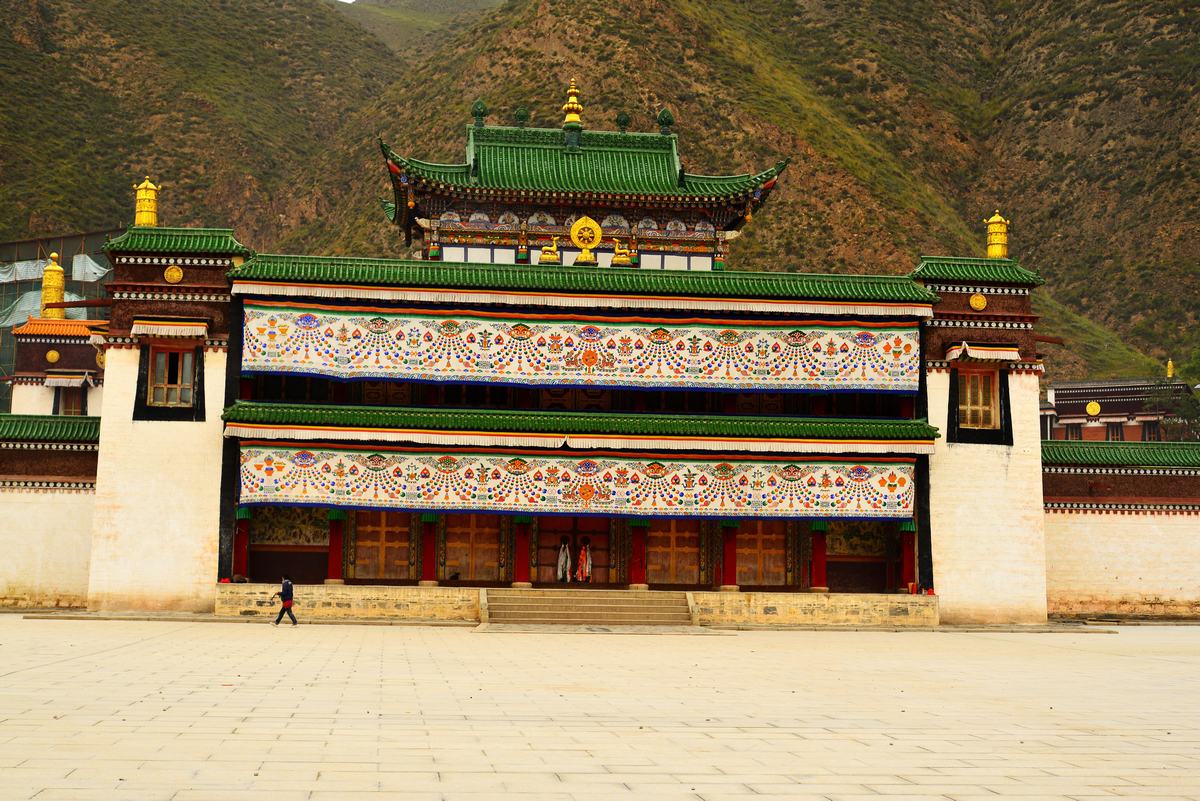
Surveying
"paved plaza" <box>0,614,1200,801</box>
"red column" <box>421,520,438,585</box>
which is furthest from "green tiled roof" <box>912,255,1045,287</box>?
"red column" <box>421,520,438,585</box>

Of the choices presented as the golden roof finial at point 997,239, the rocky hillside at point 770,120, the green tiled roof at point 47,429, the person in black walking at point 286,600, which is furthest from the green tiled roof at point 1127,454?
the rocky hillside at point 770,120

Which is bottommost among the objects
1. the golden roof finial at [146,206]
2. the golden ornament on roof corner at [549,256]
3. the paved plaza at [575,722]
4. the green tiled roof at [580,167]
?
the paved plaza at [575,722]

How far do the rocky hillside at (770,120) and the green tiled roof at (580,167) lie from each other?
4660 cm

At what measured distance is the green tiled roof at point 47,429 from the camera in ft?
104

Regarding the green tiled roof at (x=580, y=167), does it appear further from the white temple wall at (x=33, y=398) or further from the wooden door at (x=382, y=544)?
the white temple wall at (x=33, y=398)

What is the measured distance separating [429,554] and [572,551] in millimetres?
3670

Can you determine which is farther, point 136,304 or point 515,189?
point 515,189

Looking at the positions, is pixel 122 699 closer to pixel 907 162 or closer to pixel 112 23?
pixel 907 162

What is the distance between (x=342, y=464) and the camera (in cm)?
3072

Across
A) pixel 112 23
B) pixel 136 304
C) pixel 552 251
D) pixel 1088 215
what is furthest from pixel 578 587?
pixel 112 23

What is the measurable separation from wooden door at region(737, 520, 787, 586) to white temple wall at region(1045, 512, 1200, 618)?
23.1ft

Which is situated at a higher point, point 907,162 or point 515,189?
point 907,162

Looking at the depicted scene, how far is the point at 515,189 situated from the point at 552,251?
2.05 metres

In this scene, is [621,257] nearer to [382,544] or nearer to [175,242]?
[382,544]
